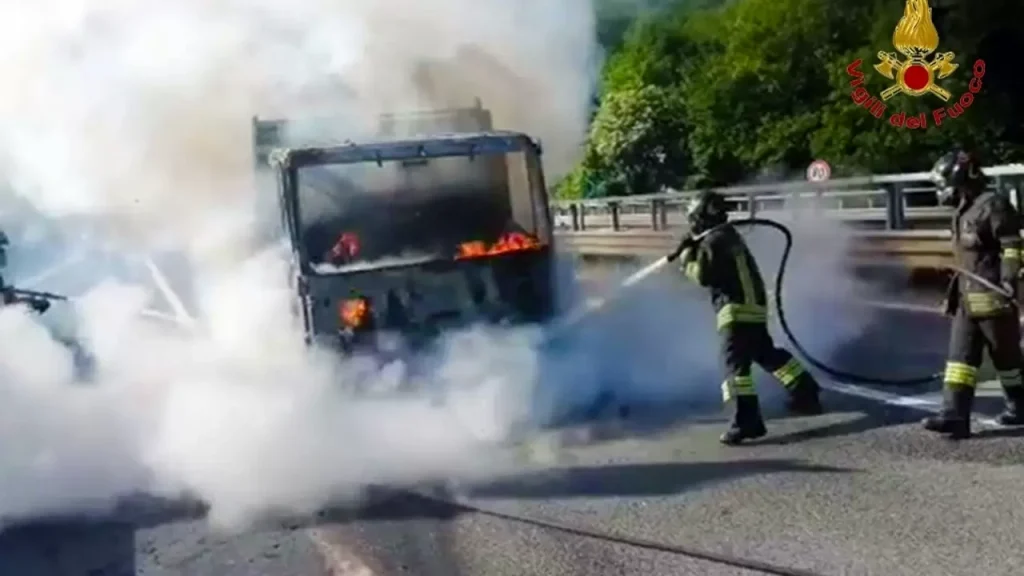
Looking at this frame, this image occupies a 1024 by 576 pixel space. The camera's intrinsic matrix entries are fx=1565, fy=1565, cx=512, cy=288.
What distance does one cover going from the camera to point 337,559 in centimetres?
623

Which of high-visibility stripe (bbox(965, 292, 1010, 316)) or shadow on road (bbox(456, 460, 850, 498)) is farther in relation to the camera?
high-visibility stripe (bbox(965, 292, 1010, 316))

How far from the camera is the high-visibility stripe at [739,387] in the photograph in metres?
8.25

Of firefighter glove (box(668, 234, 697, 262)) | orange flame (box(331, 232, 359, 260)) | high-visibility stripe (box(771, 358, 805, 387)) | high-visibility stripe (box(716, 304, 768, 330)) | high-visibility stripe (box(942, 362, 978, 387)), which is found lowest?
high-visibility stripe (box(771, 358, 805, 387))

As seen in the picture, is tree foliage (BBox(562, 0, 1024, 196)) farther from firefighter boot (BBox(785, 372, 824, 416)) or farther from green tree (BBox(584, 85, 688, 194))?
firefighter boot (BBox(785, 372, 824, 416))

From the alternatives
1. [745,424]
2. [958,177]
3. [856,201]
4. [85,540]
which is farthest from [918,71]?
[85,540]

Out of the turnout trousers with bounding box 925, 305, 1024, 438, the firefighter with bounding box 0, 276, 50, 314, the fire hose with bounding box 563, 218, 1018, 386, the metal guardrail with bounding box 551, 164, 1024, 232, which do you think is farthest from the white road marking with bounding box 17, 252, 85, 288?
the turnout trousers with bounding box 925, 305, 1024, 438

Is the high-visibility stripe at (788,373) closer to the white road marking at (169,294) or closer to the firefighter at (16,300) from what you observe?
the white road marking at (169,294)

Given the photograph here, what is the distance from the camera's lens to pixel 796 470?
288 inches

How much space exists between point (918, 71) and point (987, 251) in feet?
96.3

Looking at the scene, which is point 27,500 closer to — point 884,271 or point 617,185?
point 884,271

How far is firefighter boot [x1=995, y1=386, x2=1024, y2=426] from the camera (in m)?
7.93

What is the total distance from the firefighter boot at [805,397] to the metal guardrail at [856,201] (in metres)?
5.56

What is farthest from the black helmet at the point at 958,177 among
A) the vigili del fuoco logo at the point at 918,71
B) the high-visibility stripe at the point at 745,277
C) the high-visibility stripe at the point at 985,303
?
the vigili del fuoco logo at the point at 918,71

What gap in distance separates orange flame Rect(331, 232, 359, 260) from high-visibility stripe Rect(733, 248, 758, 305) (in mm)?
2698
